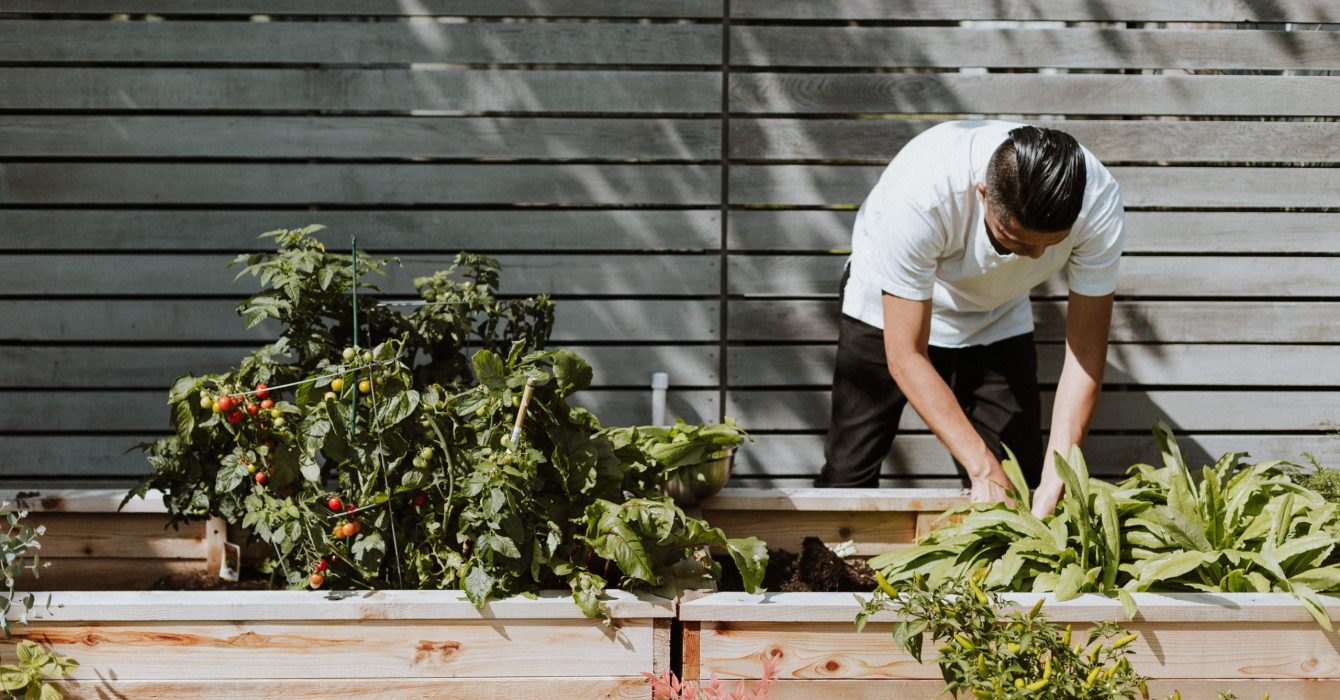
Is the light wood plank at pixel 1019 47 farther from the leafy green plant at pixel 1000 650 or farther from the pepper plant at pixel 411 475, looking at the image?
the leafy green plant at pixel 1000 650

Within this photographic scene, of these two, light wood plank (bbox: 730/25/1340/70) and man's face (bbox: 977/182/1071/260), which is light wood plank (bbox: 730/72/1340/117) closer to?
light wood plank (bbox: 730/25/1340/70)

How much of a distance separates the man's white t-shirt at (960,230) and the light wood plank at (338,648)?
1.23 metres

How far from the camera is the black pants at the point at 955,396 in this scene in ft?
10.8

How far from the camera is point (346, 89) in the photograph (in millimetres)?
3646

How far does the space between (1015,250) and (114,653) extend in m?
2.35

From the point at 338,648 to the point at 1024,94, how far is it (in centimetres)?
299

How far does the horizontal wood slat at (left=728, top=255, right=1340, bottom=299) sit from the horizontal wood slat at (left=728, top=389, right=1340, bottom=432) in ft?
1.30

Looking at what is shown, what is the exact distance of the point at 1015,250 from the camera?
2.60m

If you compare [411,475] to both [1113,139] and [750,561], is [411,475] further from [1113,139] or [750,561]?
[1113,139]

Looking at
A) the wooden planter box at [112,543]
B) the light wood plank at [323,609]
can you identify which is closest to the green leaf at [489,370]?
the light wood plank at [323,609]

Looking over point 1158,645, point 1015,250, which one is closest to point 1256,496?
point 1158,645

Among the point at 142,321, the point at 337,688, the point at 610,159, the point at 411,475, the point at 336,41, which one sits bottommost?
the point at 337,688

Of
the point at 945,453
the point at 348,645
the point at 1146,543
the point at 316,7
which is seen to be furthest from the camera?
the point at 945,453

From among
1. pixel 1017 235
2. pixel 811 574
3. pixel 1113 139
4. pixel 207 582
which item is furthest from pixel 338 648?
pixel 1113 139
